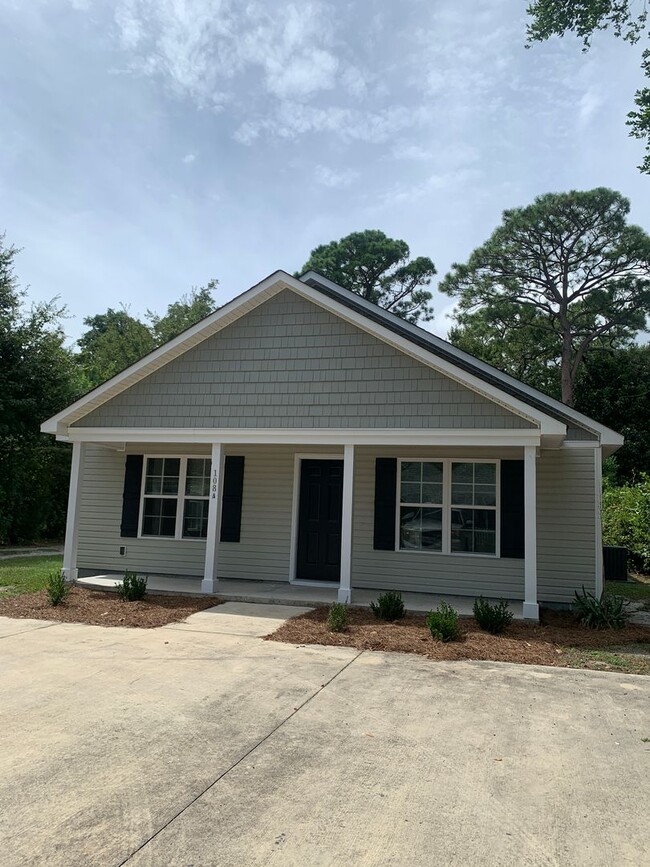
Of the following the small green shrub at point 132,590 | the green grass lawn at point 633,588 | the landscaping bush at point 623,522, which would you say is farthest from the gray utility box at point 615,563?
the small green shrub at point 132,590

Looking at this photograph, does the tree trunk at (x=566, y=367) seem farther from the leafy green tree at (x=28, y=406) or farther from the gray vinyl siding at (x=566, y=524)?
the leafy green tree at (x=28, y=406)

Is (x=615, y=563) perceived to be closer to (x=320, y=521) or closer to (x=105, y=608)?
(x=320, y=521)

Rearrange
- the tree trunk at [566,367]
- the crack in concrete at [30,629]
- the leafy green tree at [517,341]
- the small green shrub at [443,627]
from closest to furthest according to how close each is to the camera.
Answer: the crack in concrete at [30,629] < the small green shrub at [443,627] < the tree trunk at [566,367] < the leafy green tree at [517,341]

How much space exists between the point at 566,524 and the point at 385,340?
415 centimetres

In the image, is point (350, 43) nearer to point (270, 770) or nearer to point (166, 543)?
point (166, 543)

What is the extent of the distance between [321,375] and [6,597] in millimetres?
5898

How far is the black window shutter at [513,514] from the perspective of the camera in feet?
32.0

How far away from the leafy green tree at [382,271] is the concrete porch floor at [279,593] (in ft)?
92.1

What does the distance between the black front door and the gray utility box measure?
22.8ft

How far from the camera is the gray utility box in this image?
13789mm

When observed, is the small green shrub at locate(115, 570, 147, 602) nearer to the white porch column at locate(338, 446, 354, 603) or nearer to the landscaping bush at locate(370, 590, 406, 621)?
the white porch column at locate(338, 446, 354, 603)

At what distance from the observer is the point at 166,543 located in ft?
37.6

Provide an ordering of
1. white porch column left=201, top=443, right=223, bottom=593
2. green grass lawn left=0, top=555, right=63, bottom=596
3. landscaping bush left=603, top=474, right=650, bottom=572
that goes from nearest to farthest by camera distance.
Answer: white porch column left=201, top=443, right=223, bottom=593, green grass lawn left=0, top=555, right=63, bottom=596, landscaping bush left=603, top=474, right=650, bottom=572

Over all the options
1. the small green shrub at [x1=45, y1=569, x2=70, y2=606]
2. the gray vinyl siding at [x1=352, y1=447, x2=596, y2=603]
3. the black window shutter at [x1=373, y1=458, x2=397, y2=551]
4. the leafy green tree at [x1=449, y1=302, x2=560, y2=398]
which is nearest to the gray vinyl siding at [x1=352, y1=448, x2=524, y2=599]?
the gray vinyl siding at [x1=352, y1=447, x2=596, y2=603]
